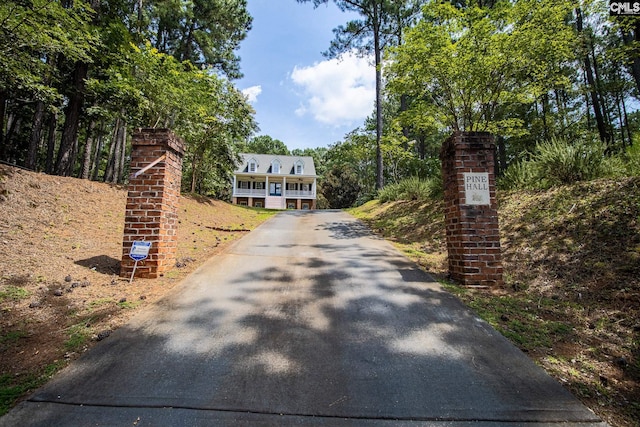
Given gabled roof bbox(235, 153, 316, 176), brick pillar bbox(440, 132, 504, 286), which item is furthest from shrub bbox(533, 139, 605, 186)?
gabled roof bbox(235, 153, 316, 176)

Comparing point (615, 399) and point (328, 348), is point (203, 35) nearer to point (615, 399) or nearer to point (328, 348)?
point (328, 348)

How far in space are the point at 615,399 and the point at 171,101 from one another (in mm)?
11798

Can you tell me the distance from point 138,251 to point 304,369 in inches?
112

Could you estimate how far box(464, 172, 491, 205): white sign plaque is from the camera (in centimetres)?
396

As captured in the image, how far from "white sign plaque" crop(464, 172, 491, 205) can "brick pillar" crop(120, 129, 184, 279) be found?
13.5ft

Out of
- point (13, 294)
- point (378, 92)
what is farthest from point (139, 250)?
point (378, 92)

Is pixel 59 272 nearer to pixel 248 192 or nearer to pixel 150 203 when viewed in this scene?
pixel 150 203

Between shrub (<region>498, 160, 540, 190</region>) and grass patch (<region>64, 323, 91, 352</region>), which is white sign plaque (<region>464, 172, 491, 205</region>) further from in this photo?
grass patch (<region>64, 323, 91, 352</region>)

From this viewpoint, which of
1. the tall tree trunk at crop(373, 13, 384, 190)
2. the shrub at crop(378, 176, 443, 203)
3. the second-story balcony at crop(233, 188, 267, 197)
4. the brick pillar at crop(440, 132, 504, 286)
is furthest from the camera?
the second-story balcony at crop(233, 188, 267, 197)

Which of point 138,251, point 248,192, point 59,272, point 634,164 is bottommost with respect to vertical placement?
point 59,272

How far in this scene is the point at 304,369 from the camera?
6.93 feet

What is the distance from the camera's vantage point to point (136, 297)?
3314 mm

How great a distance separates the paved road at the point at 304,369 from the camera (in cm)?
170

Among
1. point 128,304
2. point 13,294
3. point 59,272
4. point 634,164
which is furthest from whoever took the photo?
point 634,164
